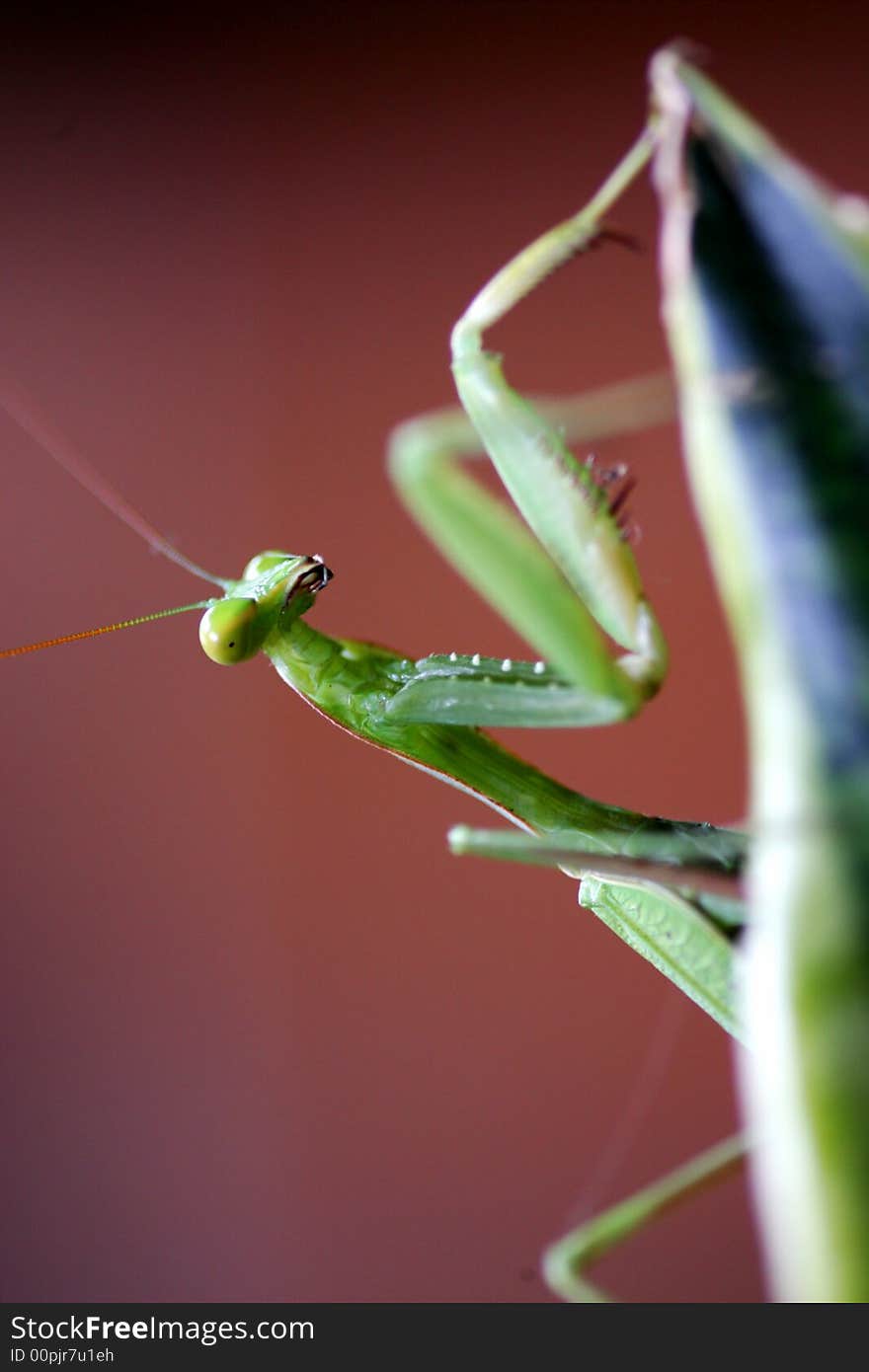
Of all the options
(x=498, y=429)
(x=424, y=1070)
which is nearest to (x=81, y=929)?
(x=424, y=1070)

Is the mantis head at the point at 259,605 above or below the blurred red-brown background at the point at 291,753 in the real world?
below

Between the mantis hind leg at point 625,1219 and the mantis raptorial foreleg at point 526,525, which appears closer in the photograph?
the mantis raptorial foreleg at point 526,525

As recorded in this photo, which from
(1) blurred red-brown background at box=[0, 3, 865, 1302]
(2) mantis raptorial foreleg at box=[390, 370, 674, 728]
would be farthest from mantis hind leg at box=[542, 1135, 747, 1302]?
(1) blurred red-brown background at box=[0, 3, 865, 1302]

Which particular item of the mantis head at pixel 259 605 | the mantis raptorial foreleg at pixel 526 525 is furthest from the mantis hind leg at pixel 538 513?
the mantis head at pixel 259 605

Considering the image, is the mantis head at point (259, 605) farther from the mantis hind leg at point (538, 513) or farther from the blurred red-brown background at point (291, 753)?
the blurred red-brown background at point (291, 753)

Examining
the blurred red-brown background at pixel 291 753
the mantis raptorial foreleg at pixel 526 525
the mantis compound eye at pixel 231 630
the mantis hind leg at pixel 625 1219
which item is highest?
the blurred red-brown background at pixel 291 753

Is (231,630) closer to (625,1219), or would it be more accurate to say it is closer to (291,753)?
(625,1219)

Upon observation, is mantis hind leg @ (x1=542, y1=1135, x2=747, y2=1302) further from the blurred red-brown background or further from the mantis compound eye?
the blurred red-brown background

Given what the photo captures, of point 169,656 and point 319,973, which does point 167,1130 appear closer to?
point 319,973
